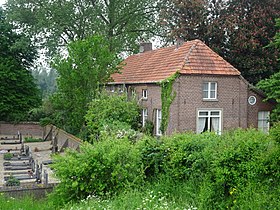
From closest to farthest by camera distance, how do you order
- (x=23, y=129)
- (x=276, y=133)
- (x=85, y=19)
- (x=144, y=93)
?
(x=276, y=133)
(x=144, y=93)
(x=85, y=19)
(x=23, y=129)

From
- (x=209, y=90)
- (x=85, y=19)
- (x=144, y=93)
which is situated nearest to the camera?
(x=209, y=90)

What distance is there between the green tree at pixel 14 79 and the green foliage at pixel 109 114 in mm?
15877

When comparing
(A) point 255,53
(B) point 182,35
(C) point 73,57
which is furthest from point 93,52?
(A) point 255,53

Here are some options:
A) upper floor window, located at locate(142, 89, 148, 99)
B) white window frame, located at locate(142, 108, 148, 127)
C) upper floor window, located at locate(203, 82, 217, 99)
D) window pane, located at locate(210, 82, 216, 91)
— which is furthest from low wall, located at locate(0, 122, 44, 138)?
window pane, located at locate(210, 82, 216, 91)

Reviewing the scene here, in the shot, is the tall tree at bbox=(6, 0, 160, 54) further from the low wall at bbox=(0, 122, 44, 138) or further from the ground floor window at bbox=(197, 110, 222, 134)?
the ground floor window at bbox=(197, 110, 222, 134)

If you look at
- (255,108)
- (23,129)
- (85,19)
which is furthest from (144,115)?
(23,129)

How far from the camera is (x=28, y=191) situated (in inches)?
483

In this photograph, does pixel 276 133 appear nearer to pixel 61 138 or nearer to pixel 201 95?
pixel 201 95

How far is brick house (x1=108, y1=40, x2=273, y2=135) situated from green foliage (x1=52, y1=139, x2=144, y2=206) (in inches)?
463

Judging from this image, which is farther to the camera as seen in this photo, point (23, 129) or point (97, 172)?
point (23, 129)

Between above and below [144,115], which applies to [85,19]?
above

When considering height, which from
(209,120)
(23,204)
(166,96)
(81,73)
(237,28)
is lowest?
(23,204)

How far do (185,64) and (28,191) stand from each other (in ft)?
43.7

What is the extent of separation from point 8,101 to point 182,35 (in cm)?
1891
